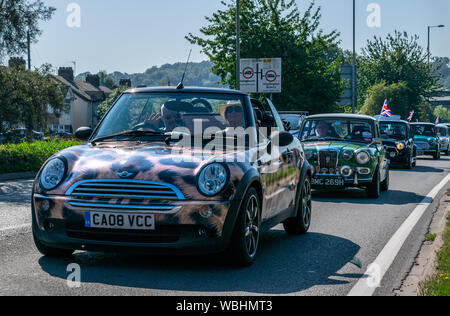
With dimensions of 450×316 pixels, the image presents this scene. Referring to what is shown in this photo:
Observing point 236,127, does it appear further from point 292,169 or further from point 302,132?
point 302,132

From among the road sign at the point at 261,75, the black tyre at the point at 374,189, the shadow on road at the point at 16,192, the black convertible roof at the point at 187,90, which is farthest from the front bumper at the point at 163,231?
the road sign at the point at 261,75

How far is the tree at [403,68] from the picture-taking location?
216 feet

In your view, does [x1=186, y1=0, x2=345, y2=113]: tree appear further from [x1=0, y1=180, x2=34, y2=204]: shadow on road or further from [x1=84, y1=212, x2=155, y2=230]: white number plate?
[x1=84, y1=212, x2=155, y2=230]: white number plate

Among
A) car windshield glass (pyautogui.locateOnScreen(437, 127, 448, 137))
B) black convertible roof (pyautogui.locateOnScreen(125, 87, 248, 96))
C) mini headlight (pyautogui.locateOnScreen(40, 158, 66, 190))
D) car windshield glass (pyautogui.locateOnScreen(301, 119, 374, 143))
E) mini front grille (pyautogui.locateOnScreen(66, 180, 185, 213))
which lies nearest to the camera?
mini front grille (pyautogui.locateOnScreen(66, 180, 185, 213))

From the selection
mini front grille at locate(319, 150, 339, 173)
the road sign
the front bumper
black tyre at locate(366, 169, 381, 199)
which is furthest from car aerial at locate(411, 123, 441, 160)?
the front bumper

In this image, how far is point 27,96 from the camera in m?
29.6

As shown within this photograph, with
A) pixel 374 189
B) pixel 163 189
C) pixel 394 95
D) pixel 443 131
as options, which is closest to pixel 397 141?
pixel 374 189

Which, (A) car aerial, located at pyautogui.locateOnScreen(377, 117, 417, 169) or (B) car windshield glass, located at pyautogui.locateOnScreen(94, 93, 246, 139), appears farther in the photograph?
(A) car aerial, located at pyautogui.locateOnScreen(377, 117, 417, 169)

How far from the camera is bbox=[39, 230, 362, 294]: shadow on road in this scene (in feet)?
18.9

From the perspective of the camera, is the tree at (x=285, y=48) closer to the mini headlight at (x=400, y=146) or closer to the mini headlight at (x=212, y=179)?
the mini headlight at (x=400, y=146)

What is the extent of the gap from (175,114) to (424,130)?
30.6m

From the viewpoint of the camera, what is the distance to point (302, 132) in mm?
15242

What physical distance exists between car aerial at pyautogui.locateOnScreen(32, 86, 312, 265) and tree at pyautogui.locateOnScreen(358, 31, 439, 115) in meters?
60.2

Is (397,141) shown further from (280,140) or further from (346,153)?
(280,140)
